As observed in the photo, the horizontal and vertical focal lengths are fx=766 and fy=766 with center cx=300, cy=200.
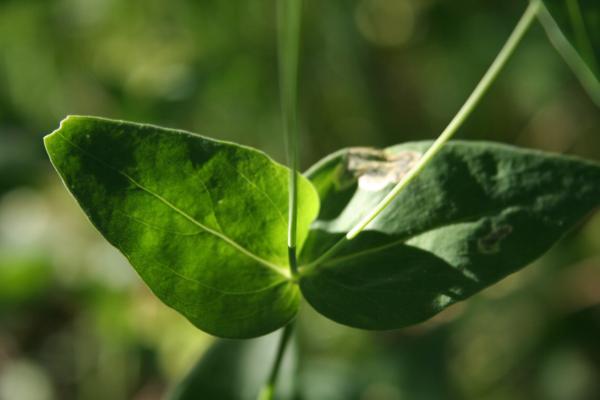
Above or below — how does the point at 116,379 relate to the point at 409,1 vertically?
below

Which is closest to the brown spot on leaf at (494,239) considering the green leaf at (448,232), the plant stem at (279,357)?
the green leaf at (448,232)

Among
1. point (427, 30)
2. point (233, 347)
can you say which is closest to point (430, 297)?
point (233, 347)

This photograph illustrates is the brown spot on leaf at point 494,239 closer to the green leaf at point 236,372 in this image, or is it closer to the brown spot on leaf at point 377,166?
the brown spot on leaf at point 377,166

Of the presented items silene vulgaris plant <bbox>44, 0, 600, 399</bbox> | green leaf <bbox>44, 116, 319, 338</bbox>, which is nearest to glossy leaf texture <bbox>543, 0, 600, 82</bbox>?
silene vulgaris plant <bbox>44, 0, 600, 399</bbox>

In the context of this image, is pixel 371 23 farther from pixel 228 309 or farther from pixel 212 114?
pixel 228 309

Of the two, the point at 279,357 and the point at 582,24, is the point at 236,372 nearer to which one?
the point at 279,357

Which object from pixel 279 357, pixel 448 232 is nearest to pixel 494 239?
pixel 448 232

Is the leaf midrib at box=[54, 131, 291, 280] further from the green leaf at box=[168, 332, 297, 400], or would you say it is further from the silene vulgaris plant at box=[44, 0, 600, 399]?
the green leaf at box=[168, 332, 297, 400]
